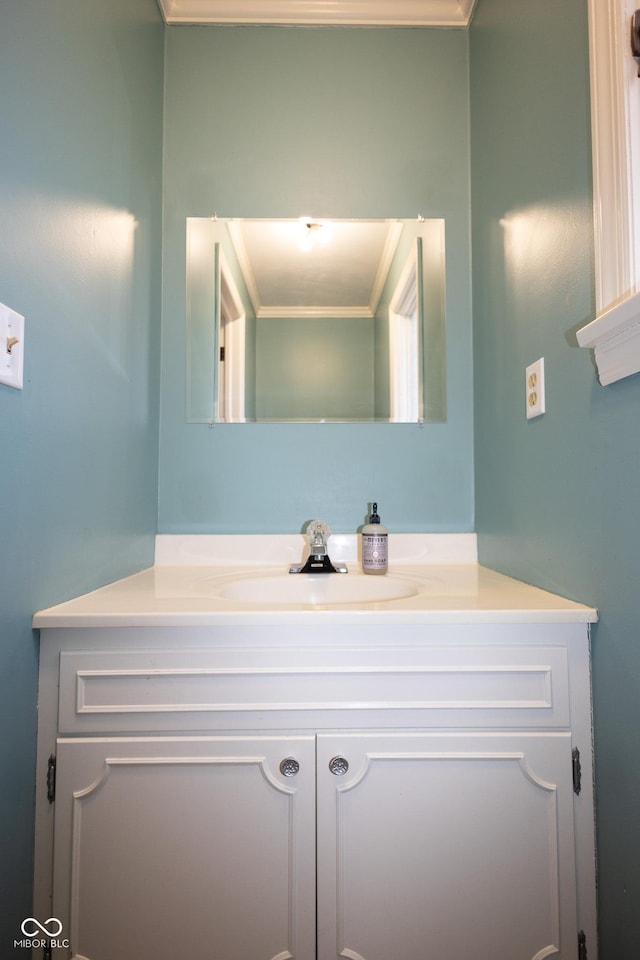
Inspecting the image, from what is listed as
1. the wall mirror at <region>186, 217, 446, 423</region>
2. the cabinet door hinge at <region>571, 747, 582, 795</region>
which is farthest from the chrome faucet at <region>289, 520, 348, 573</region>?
the cabinet door hinge at <region>571, 747, 582, 795</region>

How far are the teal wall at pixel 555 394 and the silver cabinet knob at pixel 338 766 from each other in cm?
40

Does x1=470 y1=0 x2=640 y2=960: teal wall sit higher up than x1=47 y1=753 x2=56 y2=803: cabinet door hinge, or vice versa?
x1=470 y1=0 x2=640 y2=960: teal wall

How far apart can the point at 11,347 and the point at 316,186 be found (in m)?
1.06

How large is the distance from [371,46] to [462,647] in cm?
163

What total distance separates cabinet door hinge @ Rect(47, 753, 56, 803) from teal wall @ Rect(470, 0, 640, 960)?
2.79 ft

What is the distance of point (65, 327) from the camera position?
2.94 feet

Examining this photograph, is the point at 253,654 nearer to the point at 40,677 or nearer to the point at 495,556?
the point at 40,677

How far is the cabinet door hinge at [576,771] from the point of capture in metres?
0.82

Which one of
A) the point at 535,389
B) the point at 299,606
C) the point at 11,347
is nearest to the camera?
the point at 11,347

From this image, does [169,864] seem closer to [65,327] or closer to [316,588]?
[316,588]

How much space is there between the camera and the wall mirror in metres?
1.43

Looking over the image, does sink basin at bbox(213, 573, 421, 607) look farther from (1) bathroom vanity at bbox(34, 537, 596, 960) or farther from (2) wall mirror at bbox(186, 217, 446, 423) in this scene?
(2) wall mirror at bbox(186, 217, 446, 423)

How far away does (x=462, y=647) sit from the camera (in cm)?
84

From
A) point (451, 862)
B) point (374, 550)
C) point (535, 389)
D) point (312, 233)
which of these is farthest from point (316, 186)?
point (451, 862)
